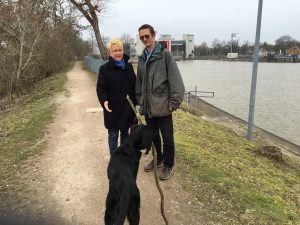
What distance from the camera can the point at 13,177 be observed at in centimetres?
660

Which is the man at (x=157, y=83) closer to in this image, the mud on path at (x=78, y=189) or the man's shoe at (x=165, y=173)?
the man's shoe at (x=165, y=173)

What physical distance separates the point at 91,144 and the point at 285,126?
1340 centimetres

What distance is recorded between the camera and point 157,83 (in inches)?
212

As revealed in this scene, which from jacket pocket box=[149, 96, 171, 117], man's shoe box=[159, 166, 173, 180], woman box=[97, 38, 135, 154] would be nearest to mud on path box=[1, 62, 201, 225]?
man's shoe box=[159, 166, 173, 180]

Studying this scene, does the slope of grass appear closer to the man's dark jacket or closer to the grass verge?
the man's dark jacket

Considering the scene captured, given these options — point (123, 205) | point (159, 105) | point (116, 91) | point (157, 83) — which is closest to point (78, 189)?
point (116, 91)

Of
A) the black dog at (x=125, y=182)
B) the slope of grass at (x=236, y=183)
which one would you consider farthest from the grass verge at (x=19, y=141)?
the slope of grass at (x=236, y=183)

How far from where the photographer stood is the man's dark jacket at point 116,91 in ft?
17.4

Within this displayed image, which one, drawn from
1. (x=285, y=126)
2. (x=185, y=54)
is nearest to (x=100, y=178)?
(x=285, y=126)

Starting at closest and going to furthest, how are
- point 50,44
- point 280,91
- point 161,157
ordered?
point 161,157 → point 50,44 → point 280,91

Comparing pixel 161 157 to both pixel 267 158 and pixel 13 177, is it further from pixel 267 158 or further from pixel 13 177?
pixel 267 158

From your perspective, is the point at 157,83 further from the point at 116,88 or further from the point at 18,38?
the point at 18,38

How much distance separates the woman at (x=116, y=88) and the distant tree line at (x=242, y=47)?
133746mm

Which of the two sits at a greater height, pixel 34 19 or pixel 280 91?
pixel 34 19
